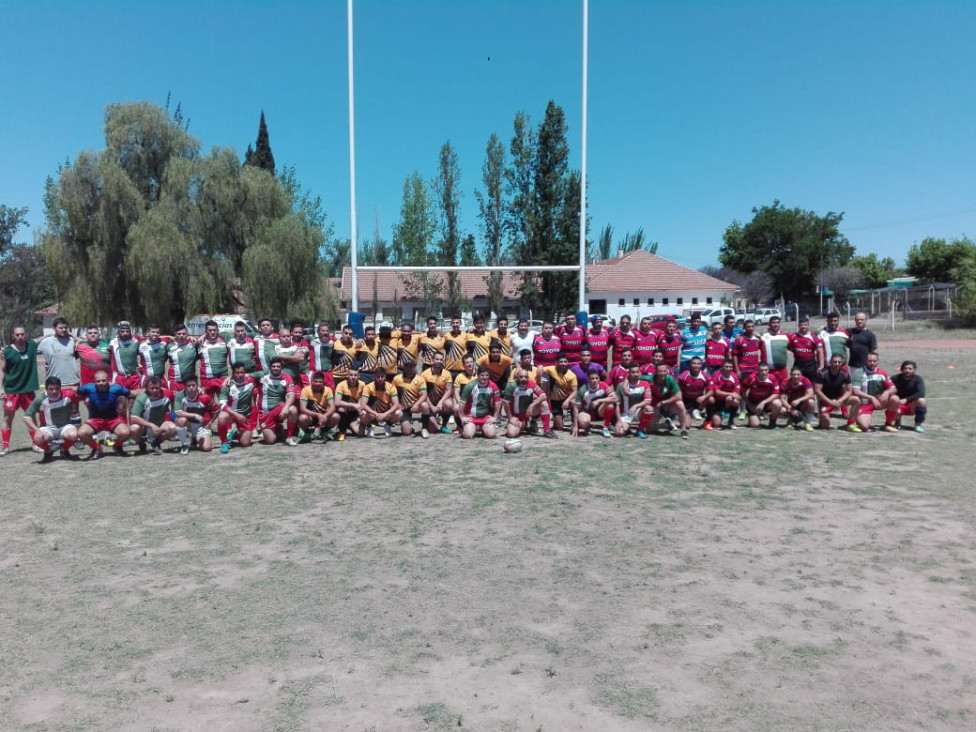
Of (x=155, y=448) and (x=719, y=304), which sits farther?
(x=719, y=304)

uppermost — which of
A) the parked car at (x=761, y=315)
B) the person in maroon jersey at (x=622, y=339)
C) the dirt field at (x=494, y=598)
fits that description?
the parked car at (x=761, y=315)

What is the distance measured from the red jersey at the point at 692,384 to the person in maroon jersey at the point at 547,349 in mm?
1655

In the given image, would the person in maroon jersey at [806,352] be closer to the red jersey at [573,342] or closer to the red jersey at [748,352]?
the red jersey at [748,352]

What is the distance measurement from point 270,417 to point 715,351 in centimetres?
578

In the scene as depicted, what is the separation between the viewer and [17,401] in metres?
8.45

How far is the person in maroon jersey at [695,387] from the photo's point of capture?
9.39m

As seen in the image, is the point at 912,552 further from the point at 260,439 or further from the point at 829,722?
the point at 260,439

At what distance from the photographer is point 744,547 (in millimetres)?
4844

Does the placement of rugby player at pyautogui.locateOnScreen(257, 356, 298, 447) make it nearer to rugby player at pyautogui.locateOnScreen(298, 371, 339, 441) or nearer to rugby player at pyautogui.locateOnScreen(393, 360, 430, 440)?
rugby player at pyautogui.locateOnScreen(298, 371, 339, 441)

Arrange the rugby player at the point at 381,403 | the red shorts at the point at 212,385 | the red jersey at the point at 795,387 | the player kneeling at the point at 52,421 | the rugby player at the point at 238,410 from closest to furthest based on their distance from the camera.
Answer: the player kneeling at the point at 52,421
the rugby player at the point at 238,410
the red shorts at the point at 212,385
the rugby player at the point at 381,403
the red jersey at the point at 795,387

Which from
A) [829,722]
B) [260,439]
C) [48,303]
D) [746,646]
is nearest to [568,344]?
[260,439]

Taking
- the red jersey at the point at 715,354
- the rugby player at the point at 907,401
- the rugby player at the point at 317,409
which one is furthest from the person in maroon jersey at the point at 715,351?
the rugby player at the point at 317,409

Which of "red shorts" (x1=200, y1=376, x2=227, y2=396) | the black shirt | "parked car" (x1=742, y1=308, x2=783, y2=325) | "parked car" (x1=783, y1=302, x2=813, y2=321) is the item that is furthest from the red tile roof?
"red shorts" (x1=200, y1=376, x2=227, y2=396)

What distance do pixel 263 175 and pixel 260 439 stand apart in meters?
19.4
